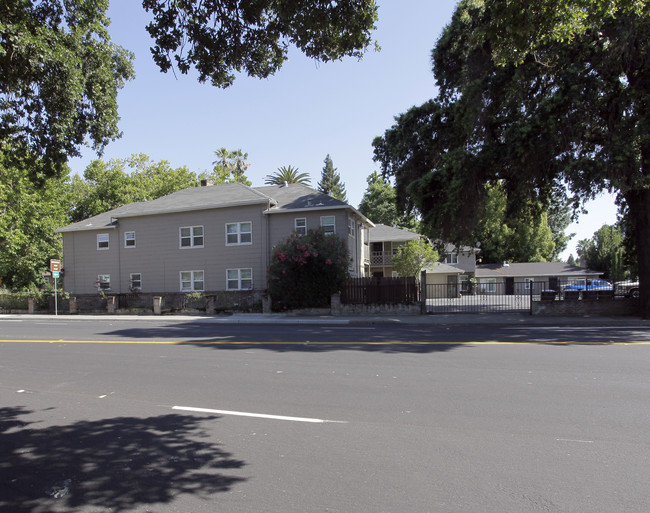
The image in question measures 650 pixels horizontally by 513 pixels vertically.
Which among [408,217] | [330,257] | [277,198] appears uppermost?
[277,198]

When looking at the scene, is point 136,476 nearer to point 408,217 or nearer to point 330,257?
point 330,257

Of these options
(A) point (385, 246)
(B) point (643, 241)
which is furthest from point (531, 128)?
(A) point (385, 246)

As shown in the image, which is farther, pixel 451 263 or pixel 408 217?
pixel 451 263

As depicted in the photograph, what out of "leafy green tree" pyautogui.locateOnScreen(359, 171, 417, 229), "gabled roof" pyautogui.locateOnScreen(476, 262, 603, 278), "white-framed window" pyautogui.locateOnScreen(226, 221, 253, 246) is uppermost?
"leafy green tree" pyautogui.locateOnScreen(359, 171, 417, 229)

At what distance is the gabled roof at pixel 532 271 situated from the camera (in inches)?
2111

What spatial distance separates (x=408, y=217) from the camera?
2431cm

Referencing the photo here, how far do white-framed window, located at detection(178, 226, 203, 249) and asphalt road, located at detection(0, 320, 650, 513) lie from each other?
67.2ft

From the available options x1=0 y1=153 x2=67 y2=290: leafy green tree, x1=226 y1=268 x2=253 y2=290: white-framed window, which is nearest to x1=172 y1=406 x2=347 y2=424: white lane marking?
x1=226 y1=268 x2=253 y2=290: white-framed window

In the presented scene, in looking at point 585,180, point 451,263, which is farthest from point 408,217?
point 451,263

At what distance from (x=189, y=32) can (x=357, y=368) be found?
259 inches

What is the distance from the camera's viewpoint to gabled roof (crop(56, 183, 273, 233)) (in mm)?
28875

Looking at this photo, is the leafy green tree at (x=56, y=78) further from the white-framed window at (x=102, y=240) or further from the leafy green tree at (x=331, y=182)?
the leafy green tree at (x=331, y=182)

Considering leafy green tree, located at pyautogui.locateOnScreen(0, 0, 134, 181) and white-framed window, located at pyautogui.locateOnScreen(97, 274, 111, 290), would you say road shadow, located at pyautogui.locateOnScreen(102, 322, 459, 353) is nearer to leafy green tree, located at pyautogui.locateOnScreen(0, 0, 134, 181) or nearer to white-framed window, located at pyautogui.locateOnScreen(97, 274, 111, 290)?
leafy green tree, located at pyautogui.locateOnScreen(0, 0, 134, 181)

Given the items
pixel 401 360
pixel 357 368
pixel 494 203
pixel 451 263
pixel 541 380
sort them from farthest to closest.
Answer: pixel 451 263 → pixel 494 203 → pixel 401 360 → pixel 357 368 → pixel 541 380
